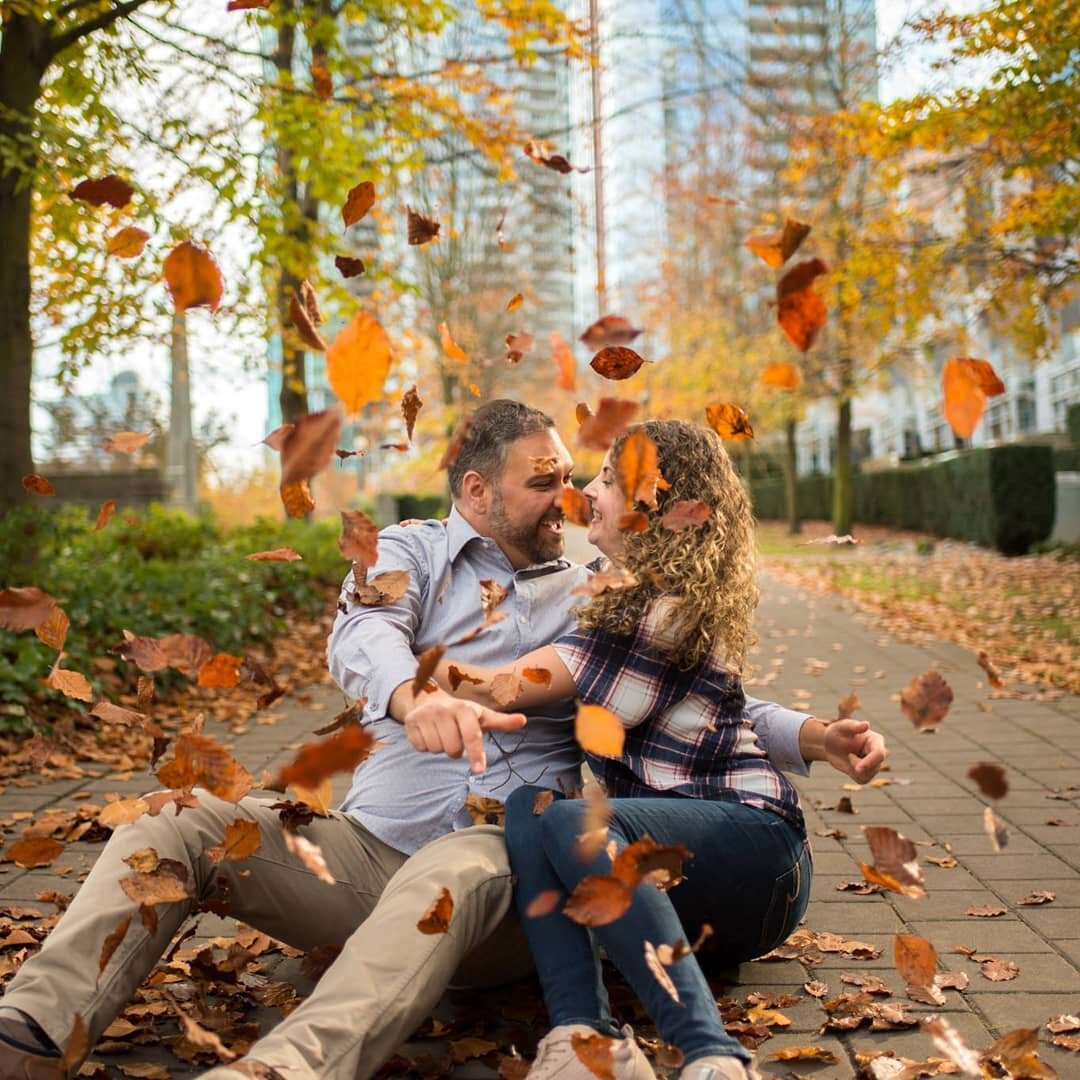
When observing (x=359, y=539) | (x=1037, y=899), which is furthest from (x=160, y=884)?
(x=1037, y=899)

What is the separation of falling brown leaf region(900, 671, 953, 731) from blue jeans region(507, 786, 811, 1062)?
19.2 inches

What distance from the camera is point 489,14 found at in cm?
970

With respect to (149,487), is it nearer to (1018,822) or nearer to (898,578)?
(898,578)

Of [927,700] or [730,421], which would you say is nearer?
[927,700]

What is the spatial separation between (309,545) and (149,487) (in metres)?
7.52

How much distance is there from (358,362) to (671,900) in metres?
1.33

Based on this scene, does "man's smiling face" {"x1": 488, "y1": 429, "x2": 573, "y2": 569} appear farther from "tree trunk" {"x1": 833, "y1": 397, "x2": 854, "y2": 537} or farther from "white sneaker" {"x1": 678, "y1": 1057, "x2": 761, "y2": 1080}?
"tree trunk" {"x1": 833, "y1": 397, "x2": 854, "y2": 537}

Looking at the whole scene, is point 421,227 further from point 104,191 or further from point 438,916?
point 438,916

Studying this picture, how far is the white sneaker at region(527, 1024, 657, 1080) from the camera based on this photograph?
224 cm

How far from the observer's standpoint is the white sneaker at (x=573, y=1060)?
88.1 inches

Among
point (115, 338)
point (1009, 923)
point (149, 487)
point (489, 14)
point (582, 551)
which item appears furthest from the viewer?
point (582, 551)

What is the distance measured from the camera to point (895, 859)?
2.45 m

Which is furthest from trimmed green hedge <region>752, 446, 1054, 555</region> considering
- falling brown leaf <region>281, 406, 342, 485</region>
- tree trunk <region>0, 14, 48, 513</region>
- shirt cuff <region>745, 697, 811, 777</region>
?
falling brown leaf <region>281, 406, 342, 485</region>

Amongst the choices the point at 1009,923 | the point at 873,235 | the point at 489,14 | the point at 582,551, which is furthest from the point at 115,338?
the point at 582,551
